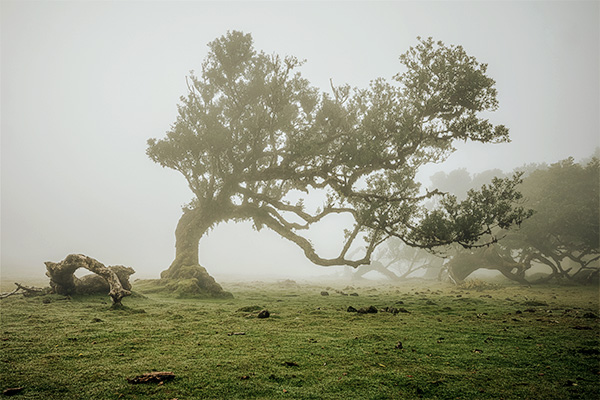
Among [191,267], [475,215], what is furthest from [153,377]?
[475,215]

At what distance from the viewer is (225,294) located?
18047 mm

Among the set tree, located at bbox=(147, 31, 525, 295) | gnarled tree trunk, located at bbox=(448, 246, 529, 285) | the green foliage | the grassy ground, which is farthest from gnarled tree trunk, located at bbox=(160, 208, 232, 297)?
gnarled tree trunk, located at bbox=(448, 246, 529, 285)

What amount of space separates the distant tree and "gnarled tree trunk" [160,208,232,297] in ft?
96.9

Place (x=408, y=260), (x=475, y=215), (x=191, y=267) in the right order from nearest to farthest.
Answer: (x=475, y=215) < (x=191, y=267) < (x=408, y=260)

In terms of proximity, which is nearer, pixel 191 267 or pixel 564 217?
pixel 191 267

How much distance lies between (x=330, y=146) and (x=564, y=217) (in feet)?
82.2

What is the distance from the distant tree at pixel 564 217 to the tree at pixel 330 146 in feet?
47.9

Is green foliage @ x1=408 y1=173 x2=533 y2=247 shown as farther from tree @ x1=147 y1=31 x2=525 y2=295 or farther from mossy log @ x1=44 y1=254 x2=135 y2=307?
mossy log @ x1=44 y1=254 x2=135 y2=307

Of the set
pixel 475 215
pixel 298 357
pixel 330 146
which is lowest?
pixel 298 357

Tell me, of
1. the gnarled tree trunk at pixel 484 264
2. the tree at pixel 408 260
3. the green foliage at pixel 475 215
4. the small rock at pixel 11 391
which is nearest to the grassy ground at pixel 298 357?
the small rock at pixel 11 391

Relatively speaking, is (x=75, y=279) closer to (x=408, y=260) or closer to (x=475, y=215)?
(x=475, y=215)

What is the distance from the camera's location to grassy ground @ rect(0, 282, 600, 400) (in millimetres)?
4223

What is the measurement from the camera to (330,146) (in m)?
23.3

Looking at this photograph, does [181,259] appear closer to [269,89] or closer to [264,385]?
[269,89]
